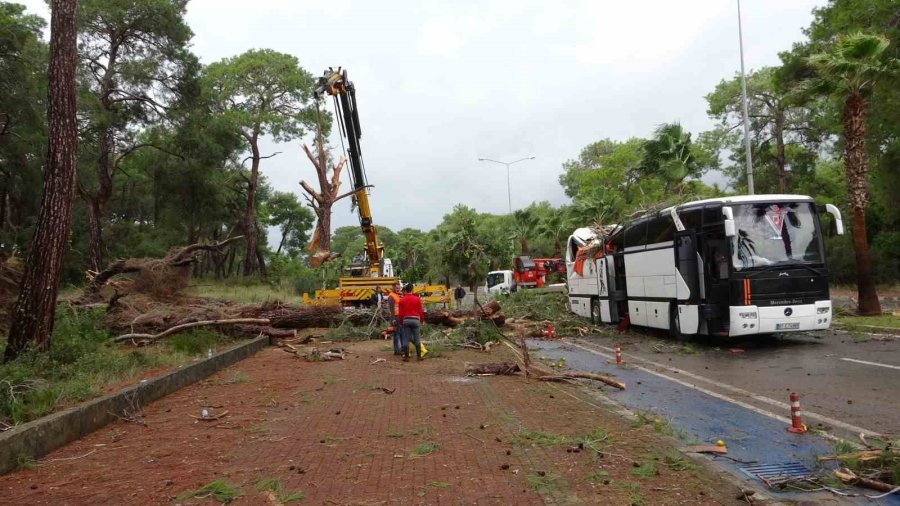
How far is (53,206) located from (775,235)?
13504 millimetres

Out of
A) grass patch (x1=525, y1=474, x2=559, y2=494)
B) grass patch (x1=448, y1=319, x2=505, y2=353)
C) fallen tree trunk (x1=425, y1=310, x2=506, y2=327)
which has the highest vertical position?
fallen tree trunk (x1=425, y1=310, x2=506, y2=327)

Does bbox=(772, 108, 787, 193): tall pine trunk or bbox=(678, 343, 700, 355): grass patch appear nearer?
bbox=(678, 343, 700, 355): grass patch

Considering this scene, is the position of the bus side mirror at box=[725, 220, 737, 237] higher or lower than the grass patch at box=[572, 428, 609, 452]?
higher

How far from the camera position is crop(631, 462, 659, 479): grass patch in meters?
5.23

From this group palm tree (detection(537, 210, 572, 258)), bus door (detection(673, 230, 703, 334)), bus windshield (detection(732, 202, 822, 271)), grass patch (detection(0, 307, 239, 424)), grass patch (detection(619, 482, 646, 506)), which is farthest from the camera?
palm tree (detection(537, 210, 572, 258))

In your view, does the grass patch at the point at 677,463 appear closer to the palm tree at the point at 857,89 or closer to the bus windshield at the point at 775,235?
the bus windshield at the point at 775,235

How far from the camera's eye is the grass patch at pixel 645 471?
5.23 m

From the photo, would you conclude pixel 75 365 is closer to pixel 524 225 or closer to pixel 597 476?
pixel 597 476

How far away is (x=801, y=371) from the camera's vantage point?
34.9ft

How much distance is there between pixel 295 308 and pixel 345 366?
257 inches

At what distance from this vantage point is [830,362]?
37.3 feet

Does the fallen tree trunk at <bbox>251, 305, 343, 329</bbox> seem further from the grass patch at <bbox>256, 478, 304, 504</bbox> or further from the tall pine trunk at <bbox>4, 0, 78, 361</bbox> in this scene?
the grass patch at <bbox>256, 478, 304, 504</bbox>

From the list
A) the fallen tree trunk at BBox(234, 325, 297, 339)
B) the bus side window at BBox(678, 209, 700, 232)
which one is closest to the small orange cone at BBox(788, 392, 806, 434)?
the bus side window at BBox(678, 209, 700, 232)

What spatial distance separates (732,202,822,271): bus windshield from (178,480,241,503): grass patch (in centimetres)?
1135
